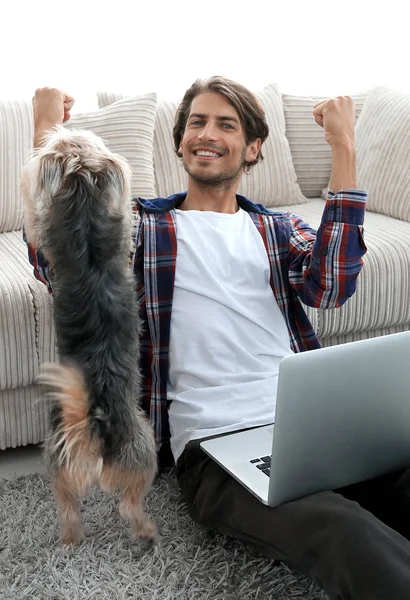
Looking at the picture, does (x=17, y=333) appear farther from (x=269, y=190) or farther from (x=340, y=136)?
(x=269, y=190)

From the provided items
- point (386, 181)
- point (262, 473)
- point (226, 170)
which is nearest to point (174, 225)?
point (226, 170)

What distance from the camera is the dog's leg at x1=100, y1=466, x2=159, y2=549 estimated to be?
1.44m

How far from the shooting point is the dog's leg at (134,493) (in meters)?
1.44

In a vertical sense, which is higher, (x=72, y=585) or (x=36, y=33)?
(x=36, y=33)

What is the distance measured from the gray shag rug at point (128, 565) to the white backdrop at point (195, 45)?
190 centimetres

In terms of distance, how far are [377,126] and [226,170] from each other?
4.32 feet

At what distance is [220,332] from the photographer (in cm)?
174

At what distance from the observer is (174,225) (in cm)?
182

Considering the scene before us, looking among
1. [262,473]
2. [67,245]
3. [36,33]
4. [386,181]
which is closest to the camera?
[67,245]

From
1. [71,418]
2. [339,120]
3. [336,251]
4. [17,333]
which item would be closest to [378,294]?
[336,251]

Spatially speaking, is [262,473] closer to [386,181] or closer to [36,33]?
[386,181]

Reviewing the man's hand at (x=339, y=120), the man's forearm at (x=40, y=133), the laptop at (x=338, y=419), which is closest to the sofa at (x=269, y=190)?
the man's forearm at (x=40, y=133)

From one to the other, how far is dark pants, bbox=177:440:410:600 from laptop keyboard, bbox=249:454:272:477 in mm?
55

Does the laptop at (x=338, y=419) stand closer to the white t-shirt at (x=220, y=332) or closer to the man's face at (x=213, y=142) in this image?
the white t-shirt at (x=220, y=332)
